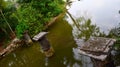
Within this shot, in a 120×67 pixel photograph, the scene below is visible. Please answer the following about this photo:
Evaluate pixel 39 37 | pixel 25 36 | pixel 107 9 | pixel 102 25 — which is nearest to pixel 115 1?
pixel 107 9

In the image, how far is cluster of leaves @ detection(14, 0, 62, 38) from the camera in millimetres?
18172

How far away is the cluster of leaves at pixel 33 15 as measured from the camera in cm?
1817

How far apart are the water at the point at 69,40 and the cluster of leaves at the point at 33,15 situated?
4.74 ft

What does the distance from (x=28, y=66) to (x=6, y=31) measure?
8951 millimetres

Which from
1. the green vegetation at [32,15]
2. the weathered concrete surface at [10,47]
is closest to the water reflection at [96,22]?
the green vegetation at [32,15]

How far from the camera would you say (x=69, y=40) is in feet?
49.4

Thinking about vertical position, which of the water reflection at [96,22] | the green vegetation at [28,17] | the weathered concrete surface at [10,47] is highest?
the green vegetation at [28,17]

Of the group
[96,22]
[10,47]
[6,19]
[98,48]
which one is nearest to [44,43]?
[98,48]

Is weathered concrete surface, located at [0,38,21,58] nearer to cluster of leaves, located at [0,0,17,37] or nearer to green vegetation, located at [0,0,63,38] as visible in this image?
green vegetation, located at [0,0,63,38]

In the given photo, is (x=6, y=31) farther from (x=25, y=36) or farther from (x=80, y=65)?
(x=80, y=65)

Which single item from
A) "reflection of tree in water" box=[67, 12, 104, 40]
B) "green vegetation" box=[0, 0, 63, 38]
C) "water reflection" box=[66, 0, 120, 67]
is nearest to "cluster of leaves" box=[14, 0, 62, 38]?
"green vegetation" box=[0, 0, 63, 38]

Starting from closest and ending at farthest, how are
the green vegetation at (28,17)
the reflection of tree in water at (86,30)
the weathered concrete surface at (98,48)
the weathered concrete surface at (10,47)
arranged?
the weathered concrete surface at (98,48) → the reflection of tree in water at (86,30) → the weathered concrete surface at (10,47) → the green vegetation at (28,17)

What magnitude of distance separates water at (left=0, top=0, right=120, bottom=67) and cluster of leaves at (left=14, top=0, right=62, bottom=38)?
56.9 inches

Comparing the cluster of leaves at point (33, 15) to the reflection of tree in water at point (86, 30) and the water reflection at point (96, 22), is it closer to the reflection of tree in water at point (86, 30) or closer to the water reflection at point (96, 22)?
the water reflection at point (96, 22)
